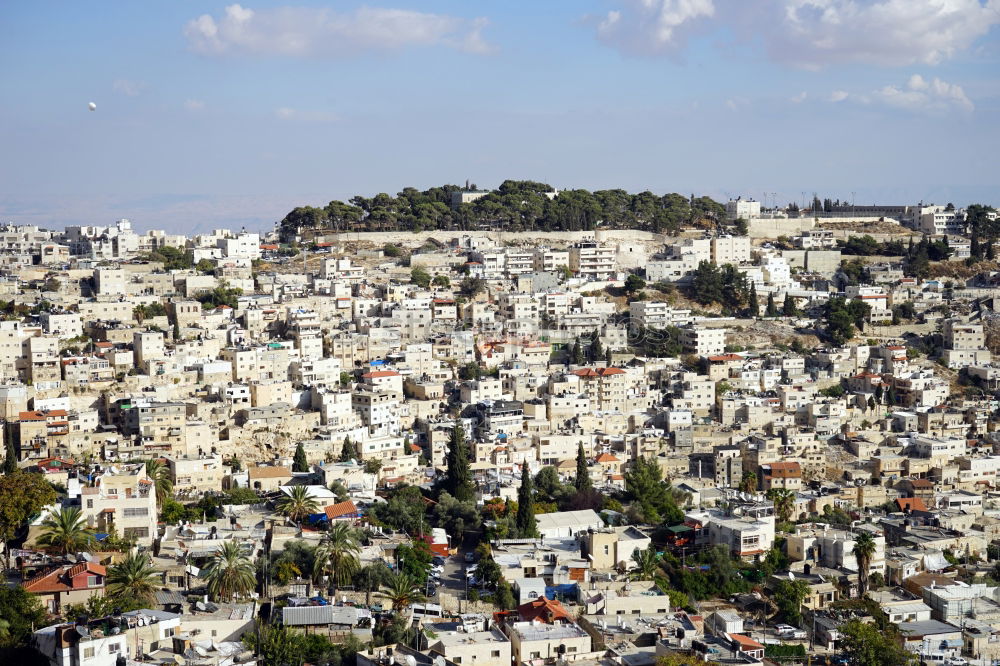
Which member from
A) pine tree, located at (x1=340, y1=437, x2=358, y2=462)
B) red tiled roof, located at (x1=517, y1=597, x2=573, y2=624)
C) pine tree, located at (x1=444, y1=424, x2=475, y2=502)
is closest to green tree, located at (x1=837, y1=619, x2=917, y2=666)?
red tiled roof, located at (x1=517, y1=597, x2=573, y2=624)

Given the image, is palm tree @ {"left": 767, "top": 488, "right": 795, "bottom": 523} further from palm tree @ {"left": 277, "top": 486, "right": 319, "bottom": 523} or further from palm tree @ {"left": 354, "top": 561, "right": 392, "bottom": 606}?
palm tree @ {"left": 354, "top": 561, "right": 392, "bottom": 606}

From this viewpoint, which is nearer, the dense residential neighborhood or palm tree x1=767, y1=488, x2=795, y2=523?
Answer: the dense residential neighborhood

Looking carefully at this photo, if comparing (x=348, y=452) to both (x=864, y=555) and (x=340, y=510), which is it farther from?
(x=864, y=555)

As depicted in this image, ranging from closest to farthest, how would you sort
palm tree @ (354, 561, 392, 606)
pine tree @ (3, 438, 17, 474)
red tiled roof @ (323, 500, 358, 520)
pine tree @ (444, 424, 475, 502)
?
1. palm tree @ (354, 561, 392, 606)
2. red tiled roof @ (323, 500, 358, 520)
3. pine tree @ (3, 438, 17, 474)
4. pine tree @ (444, 424, 475, 502)

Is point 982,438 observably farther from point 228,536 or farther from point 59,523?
point 59,523

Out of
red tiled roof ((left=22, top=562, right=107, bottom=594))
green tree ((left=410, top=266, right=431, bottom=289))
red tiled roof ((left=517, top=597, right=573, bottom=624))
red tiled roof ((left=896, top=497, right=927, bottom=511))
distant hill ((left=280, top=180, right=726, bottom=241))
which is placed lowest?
red tiled roof ((left=896, top=497, right=927, bottom=511))

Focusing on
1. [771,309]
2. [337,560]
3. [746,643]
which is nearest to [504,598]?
[337,560]
